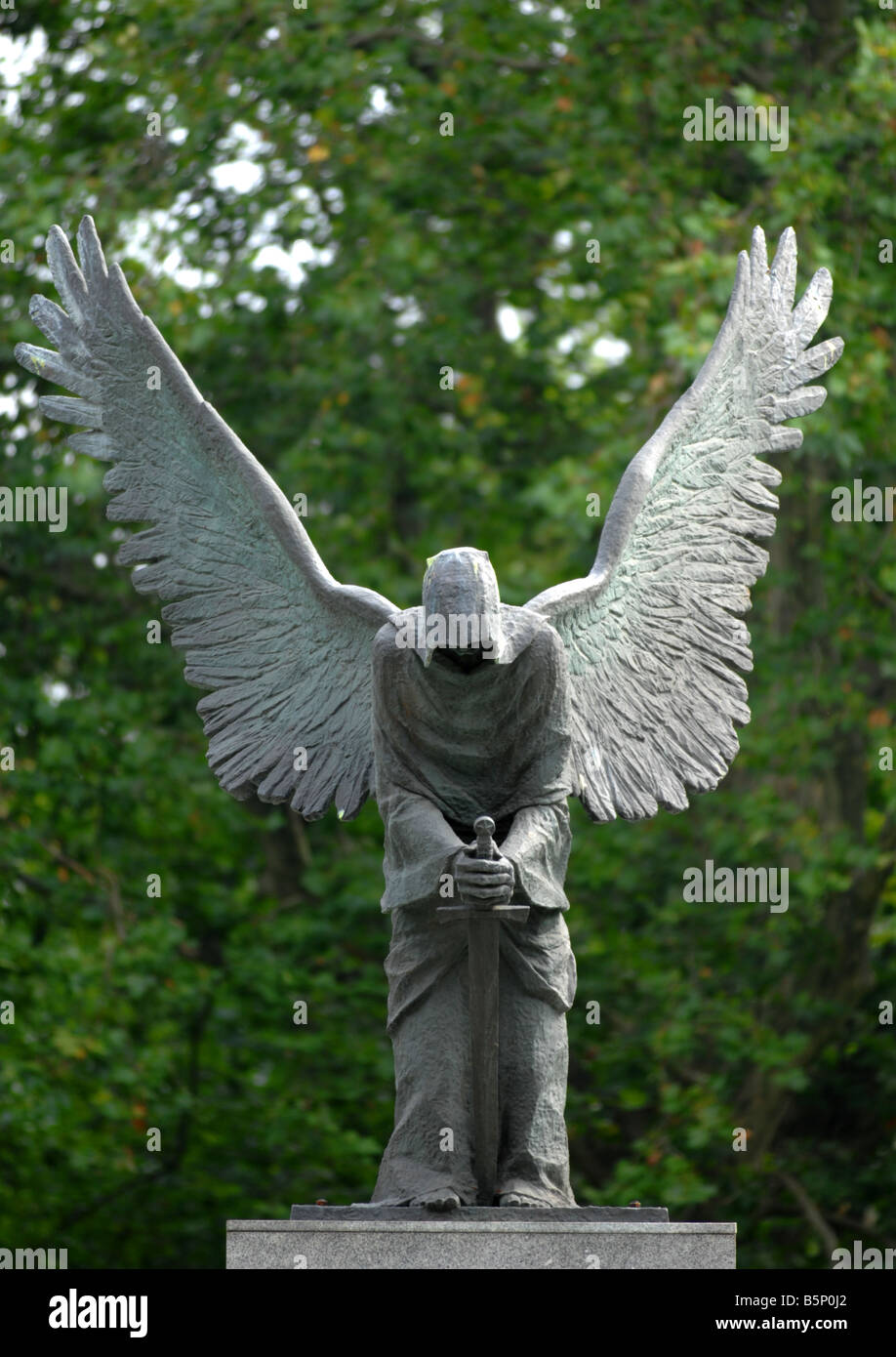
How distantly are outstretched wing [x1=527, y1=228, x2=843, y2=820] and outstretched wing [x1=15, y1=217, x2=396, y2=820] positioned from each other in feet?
2.84

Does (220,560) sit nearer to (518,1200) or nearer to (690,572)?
(690,572)

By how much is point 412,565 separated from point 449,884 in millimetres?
9282

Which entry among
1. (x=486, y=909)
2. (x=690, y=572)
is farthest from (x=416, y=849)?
(x=690, y=572)

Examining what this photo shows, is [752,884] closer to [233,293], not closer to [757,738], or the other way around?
[757,738]

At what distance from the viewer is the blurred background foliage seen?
14867 millimetres

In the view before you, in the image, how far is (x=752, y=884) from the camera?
14828mm

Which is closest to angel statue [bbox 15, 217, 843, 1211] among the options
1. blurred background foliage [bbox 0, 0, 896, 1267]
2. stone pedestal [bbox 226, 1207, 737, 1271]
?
stone pedestal [bbox 226, 1207, 737, 1271]

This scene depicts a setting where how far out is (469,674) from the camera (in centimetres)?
819

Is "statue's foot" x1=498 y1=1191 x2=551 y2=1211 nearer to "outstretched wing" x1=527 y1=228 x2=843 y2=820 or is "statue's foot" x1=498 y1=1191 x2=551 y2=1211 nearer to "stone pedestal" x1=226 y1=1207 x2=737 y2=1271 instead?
"stone pedestal" x1=226 y1=1207 x2=737 y2=1271

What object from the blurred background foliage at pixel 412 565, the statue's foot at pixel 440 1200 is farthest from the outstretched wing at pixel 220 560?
the blurred background foliage at pixel 412 565

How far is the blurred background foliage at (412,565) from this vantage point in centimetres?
1487

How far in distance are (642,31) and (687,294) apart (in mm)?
2459

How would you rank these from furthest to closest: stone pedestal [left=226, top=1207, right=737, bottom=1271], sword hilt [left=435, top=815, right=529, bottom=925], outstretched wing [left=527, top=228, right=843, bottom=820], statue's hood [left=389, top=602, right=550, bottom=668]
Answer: outstretched wing [left=527, top=228, right=843, bottom=820]
statue's hood [left=389, top=602, right=550, bottom=668]
sword hilt [left=435, top=815, right=529, bottom=925]
stone pedestal [left=226, top=1207, right=737, bottom=1271]

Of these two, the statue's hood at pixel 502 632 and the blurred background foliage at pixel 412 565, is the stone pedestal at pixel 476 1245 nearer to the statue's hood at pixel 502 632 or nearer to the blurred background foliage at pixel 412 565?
the statue's hood at pixel 502 632
